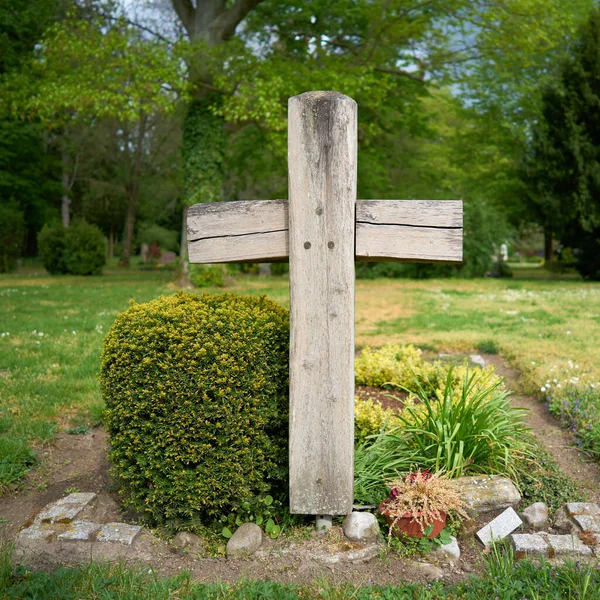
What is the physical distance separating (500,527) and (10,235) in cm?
2345

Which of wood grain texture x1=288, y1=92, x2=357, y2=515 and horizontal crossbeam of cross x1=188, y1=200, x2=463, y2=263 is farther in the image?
horizontal crossbeam of cross x1=188, y1=200, x2=463, y2=263

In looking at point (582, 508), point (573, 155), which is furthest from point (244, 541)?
point (573, 155)

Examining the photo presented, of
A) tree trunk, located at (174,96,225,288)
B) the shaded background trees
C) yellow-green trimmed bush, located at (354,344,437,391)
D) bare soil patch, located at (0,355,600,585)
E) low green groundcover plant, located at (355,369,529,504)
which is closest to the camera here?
bare soil patch, located at (0,355,600,585)

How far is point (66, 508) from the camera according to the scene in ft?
10.9

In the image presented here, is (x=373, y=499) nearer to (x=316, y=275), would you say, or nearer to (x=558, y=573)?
(x=558, y=573)

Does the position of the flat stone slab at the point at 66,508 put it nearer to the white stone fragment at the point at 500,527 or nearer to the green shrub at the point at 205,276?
the white stone fragment at the point at 500,527

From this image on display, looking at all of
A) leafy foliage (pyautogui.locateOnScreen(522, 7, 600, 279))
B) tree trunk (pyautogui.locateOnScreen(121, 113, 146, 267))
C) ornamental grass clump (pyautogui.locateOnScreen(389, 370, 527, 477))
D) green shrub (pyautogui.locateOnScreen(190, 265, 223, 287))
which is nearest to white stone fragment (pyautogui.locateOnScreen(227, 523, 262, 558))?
ornamental grass clump (pyautogui.locateOnScreen(389, 370, 527, 477))

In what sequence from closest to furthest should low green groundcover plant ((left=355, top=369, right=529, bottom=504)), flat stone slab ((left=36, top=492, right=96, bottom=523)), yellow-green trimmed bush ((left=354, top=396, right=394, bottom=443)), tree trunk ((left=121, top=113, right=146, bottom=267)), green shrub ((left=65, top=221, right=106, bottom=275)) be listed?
flat stone slab ((left=36, top=492, right=96, bottom=523))
low green groundcover plant ((left=355, top=369, right=529, bottom=504))
yellow-green trimmed bush ((left=354, top=396, right=394, bottom=443))
green shrub ((left=65, top=221, right=106, bottom=275))
tree trunk ((left=121, top=113, right=146, bottom=267))

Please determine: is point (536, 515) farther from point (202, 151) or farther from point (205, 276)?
point (202, 151)

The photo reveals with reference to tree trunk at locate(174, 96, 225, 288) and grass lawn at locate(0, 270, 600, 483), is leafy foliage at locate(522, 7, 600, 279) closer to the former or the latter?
grass lawn at locate(0, 270, 600, 483)

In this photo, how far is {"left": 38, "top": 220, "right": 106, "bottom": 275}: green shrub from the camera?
856 inches

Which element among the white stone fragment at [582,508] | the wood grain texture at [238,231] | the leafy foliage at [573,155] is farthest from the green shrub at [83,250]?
the white stone fragment at [582,508]

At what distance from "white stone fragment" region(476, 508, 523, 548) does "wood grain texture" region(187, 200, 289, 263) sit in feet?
6.25

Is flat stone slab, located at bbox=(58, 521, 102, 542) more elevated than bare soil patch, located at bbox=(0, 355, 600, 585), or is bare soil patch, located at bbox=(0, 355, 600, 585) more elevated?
flat stone slab, located at bbox=(58, 521, 102, 542)
